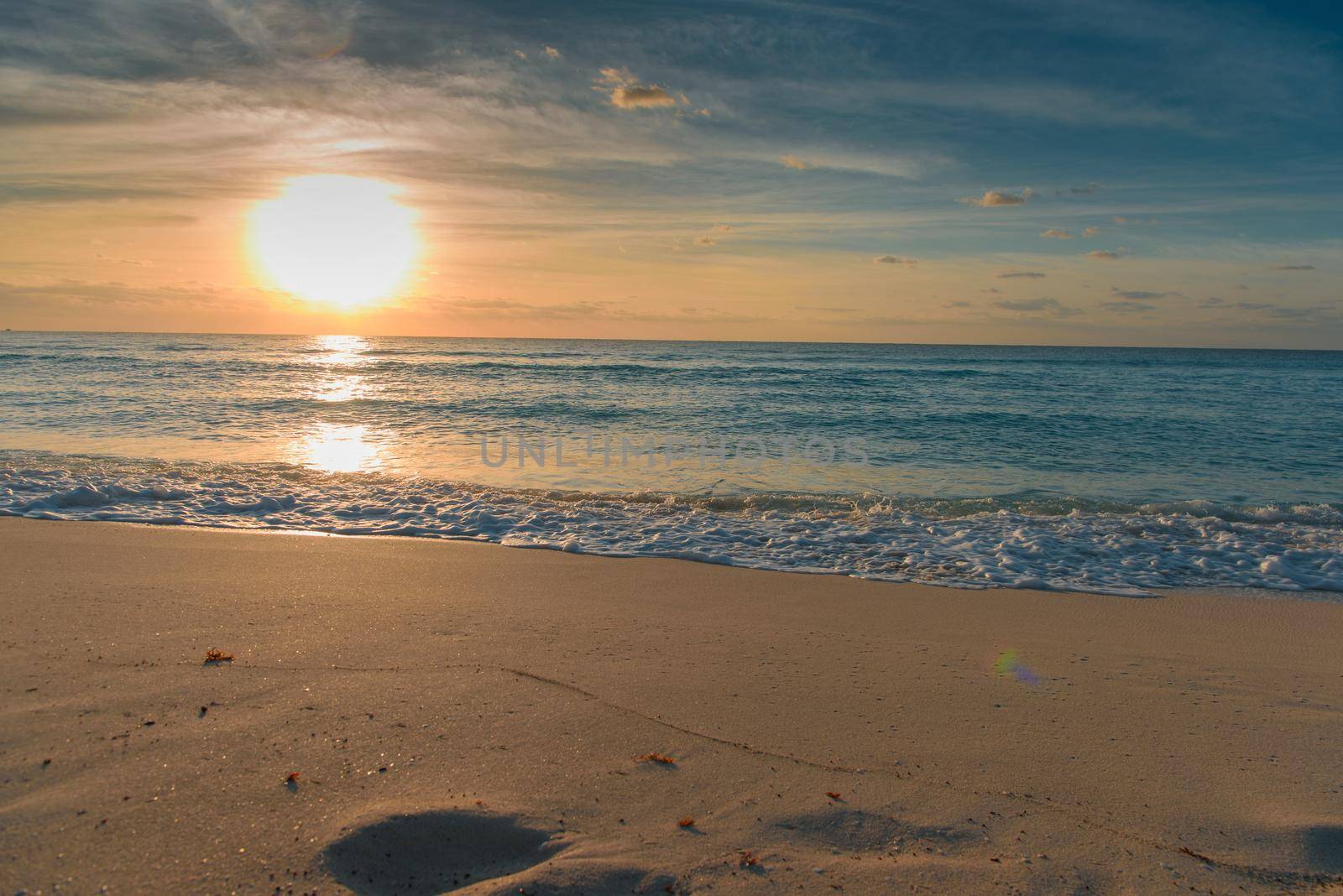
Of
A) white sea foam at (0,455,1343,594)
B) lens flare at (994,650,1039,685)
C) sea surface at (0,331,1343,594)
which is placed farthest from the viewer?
sea surface at (0,331,1343,594)

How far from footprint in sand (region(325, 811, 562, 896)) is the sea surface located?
196 inches

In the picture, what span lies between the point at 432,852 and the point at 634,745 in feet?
3.39

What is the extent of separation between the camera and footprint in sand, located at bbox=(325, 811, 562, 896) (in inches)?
93.1

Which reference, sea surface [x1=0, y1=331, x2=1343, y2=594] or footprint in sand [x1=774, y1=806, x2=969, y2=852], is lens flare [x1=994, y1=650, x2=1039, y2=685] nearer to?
footprint in sand [x1=774, y1=806, x2=969, y2=852]

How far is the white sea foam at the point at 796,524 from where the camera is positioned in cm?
735

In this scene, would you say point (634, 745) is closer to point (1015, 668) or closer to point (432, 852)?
point (432, 852)

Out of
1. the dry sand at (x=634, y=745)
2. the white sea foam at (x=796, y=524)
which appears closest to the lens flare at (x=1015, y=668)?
the dry sand at (x=634, y=745)

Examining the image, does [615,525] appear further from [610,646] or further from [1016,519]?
[1016,519]

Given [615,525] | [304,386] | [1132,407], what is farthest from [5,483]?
[1132,407]

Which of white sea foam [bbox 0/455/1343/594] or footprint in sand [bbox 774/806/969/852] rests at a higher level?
footprint in sand [bbox 774/806/969/852]

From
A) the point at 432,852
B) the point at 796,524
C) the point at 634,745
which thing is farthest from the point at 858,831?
the point at 796,524

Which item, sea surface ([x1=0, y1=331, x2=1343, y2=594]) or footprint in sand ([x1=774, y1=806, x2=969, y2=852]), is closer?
footprint in sand ([x1=774, y1=806, x2=969, y2=852])

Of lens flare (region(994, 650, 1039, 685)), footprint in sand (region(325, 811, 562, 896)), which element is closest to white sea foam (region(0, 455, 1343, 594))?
lens flare (region(994, 650, 1039, 685))

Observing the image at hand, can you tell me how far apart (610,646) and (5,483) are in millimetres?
9704
